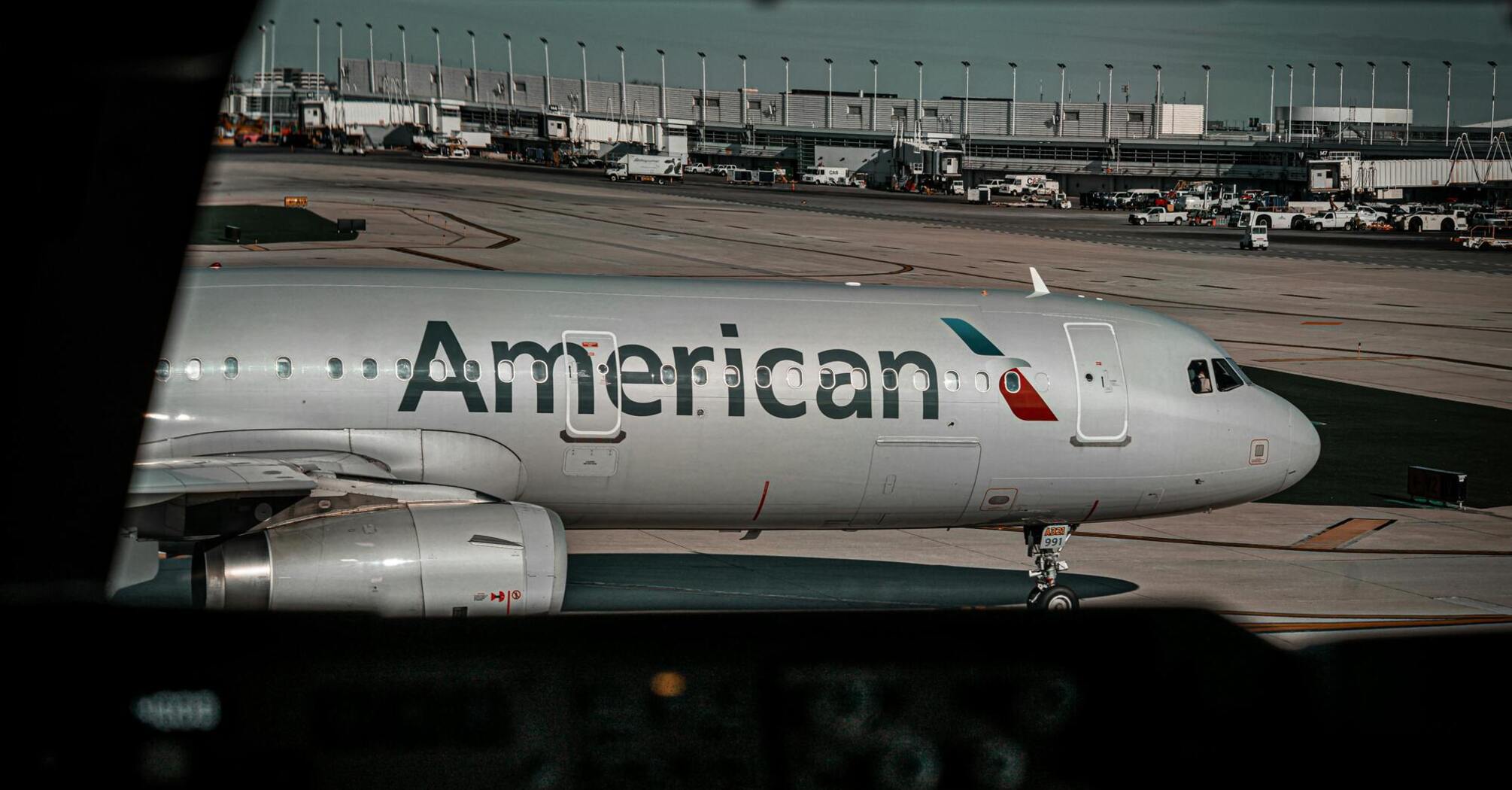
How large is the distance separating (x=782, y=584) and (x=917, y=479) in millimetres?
3245

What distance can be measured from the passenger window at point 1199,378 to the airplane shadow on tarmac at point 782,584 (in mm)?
3304

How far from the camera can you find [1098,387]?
65.5ft

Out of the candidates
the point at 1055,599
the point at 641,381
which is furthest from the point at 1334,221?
the point at 641,381

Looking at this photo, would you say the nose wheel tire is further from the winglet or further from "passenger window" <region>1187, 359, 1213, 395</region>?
the winglet

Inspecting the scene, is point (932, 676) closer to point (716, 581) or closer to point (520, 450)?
point (520, 450)

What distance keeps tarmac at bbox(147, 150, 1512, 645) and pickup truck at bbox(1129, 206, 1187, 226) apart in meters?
5.56

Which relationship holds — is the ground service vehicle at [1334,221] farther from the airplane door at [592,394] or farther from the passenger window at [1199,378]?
the airplane door at [592,394]

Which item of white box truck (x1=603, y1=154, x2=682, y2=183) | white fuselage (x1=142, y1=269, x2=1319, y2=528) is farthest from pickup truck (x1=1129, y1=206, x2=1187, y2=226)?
white fuselage (x1=142, y1=269, x2=1319, y2=528)

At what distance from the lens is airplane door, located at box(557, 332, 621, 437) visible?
17.9 meters

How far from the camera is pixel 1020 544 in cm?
2461

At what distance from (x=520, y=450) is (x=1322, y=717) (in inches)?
556

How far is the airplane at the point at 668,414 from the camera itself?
1686cm

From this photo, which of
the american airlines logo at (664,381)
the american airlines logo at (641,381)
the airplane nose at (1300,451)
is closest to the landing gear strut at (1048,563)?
the american airlines logo at (664,381)

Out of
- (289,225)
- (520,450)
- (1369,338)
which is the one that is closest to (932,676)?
(520,450)
